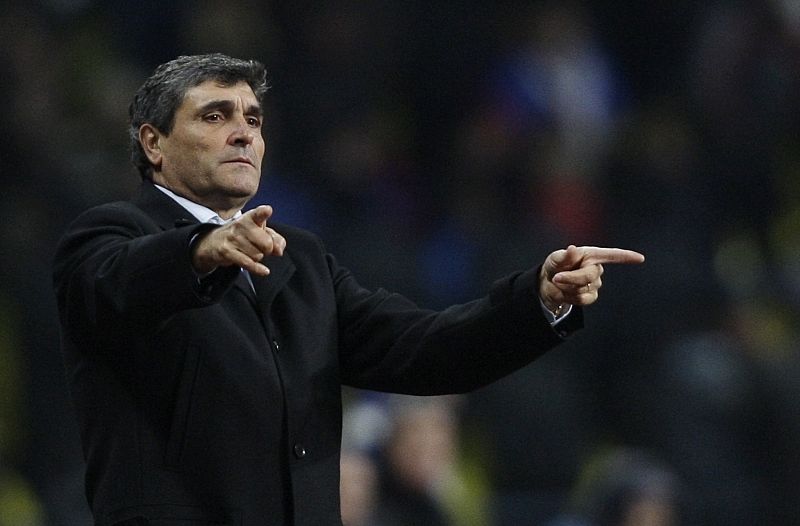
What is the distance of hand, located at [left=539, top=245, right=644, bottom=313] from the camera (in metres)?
2.78

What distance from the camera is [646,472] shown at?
5.71m

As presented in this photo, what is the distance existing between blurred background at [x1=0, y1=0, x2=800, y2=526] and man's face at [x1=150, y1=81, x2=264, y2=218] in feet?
6.51

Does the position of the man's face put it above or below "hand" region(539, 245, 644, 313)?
above

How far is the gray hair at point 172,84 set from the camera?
310 centimetres

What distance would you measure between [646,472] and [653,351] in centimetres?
98

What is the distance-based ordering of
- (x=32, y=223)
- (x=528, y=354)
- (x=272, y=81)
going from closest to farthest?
(x=528, y=354)
(x=32, y=223)
(x=272, y=81)

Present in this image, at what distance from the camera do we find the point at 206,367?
109 inches

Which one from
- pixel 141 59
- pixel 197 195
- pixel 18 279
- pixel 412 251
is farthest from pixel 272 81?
pixel 197 195

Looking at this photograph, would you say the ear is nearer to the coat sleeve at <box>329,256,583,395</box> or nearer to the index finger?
the coat sleeve at <box>329,256,583,395</box>

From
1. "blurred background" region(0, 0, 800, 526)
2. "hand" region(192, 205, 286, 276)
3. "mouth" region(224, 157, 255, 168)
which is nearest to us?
"hand" region(192, 205, 286, 276)

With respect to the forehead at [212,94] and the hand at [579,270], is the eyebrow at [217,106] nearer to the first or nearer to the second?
the forehead at [212,94]

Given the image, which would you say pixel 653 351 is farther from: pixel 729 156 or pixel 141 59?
pixel 141 59

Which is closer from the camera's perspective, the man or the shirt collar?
the man

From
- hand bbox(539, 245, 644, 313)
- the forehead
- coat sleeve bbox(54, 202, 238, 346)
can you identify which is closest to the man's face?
the forehead
